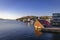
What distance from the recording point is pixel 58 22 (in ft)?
112

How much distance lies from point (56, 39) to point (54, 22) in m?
17.9

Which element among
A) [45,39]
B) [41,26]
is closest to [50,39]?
[45,39]

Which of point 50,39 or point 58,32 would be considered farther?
point 58,32

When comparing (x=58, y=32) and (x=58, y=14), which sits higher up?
(x=58, y=14)

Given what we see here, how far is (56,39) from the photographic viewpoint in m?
17.4

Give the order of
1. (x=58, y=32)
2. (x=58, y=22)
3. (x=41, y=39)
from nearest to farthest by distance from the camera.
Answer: (x=41, y=39) → (x=58, y=32) → (x=58, y=22)

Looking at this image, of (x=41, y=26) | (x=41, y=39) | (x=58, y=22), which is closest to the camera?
(x=41, y=39)

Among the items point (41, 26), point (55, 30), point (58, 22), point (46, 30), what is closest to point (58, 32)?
point (55, 30)

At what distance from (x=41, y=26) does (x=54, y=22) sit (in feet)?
32.0

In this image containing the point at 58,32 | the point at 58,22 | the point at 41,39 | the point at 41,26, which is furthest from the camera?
the point at 58,22

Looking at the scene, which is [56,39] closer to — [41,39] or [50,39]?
[50,39]

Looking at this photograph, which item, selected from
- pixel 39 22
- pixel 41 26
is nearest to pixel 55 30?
pixel 41 26

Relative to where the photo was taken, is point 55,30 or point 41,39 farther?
point 55,30

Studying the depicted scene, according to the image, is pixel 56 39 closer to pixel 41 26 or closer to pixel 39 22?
pixel 41 26
